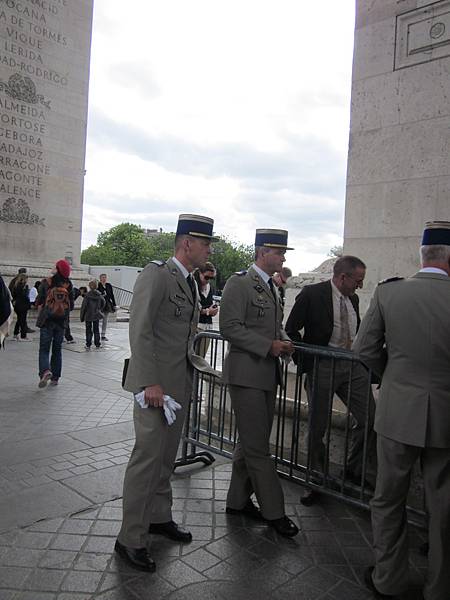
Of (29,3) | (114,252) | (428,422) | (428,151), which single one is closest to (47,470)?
(428,422)

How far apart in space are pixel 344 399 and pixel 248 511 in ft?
4.01

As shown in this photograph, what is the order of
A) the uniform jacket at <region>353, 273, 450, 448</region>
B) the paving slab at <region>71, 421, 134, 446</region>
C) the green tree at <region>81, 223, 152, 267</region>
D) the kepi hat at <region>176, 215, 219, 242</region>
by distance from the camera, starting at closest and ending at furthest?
the uniform jacket at <region>353, 273, 450, 448</region>
the kepi hat at <region>176, 215, 219, 242</region>
the paving slab at <region>71, 421, 134, 446</region>
the green tree at <region>81, 223, 152, 267</region>

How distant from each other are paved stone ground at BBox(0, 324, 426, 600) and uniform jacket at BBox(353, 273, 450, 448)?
105 cm

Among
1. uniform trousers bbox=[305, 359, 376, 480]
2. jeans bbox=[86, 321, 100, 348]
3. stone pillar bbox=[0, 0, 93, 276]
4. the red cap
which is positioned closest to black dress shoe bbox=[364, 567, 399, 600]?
uniform trousers bbox=[305, 359, 376, 480]

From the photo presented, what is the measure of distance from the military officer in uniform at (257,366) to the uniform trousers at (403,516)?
0.82 meters

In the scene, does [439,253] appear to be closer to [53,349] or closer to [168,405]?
[168,405]

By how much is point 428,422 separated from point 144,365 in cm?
161

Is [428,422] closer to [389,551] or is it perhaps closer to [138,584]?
[389,551]

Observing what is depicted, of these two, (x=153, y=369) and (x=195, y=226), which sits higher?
(x=195, y=226)

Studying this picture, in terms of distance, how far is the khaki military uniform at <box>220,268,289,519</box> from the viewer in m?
3.59

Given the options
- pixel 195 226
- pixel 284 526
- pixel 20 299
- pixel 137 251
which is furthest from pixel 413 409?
pixel 137 251

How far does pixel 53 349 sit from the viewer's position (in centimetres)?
810

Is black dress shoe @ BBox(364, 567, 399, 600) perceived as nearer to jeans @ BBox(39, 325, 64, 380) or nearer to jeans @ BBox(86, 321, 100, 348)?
jeans @ BBox(39, 325, 64, 380)

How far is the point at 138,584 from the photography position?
2.90m
